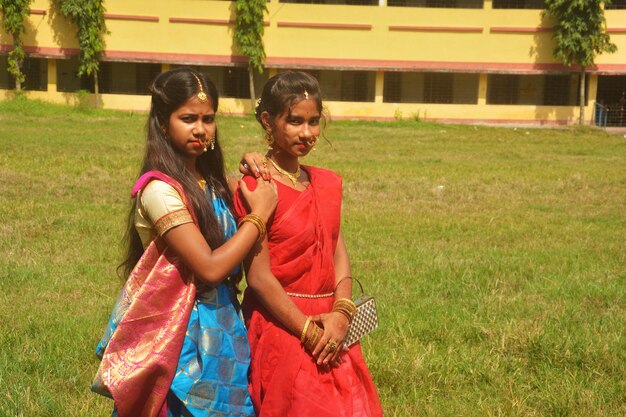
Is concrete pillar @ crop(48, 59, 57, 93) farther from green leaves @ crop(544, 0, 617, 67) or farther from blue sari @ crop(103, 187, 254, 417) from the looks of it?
blue sari @ crop(103, 187, 254, 417)

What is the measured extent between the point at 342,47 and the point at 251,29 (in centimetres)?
309

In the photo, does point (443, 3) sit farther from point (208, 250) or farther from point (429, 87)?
point (208, 250)

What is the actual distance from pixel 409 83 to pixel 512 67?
3534mm

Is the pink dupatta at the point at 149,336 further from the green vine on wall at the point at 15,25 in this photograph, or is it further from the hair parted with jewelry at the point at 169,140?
the green vine on wall at the point at 15,25

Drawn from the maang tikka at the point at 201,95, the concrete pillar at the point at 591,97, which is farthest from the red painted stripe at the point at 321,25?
the maang tikka at the point at 201,95

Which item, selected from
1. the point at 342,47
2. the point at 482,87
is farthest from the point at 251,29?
the point at 482,87

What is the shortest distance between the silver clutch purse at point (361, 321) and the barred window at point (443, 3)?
27058 mm

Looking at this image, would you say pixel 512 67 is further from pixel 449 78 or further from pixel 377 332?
pixel 377 332

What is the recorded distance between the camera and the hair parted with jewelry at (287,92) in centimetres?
276

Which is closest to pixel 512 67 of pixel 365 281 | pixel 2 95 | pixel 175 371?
pixel 2 95

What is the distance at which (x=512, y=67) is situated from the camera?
89.2 ft

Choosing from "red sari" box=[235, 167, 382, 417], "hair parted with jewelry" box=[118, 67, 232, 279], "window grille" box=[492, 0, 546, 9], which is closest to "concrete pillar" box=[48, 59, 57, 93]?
"window grille" box=[492, 0, 546, 9]

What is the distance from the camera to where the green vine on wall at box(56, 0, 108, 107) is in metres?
25.0

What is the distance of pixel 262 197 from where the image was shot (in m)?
2.65
